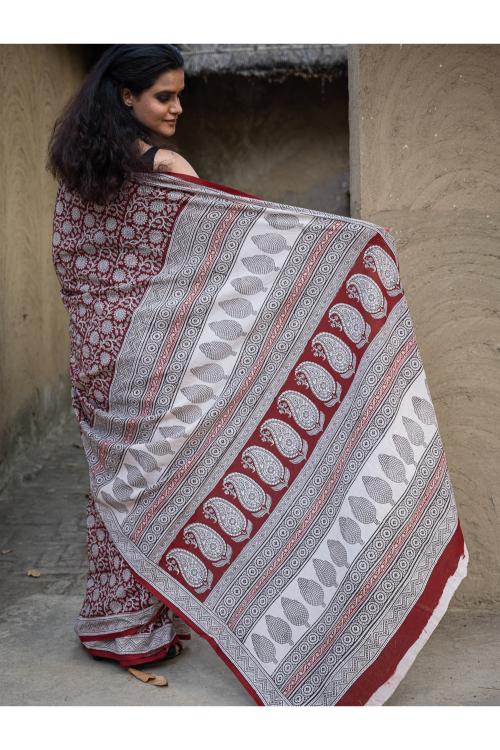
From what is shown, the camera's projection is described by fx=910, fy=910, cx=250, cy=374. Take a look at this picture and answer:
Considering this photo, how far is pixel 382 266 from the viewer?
2.78 meters

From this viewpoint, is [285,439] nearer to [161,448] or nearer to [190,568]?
[161,448]

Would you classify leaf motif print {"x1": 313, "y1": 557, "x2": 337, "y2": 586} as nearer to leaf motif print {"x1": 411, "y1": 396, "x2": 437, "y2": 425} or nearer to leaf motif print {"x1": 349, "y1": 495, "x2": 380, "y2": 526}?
leaf motif print {"x1": 349, "y1": 495, "x2": 380, "y2": 526}

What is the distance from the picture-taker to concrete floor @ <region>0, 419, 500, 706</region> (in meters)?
2.87

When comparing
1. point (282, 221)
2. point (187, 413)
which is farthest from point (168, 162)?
point (187, 413)

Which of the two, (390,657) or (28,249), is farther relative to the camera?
(28,249)

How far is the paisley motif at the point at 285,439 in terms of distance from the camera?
2.80 metres

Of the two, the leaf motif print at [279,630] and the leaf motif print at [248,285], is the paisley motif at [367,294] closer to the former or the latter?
the leaf motif print at [248,285]

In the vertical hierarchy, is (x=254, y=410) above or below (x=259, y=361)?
below

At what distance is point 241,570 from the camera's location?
282 centimetres

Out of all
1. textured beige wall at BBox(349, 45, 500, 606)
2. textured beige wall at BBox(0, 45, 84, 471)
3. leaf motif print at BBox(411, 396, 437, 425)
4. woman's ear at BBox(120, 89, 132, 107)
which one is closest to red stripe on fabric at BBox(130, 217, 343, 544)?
leaf motif print at BBox(411, 396, 437, 425)

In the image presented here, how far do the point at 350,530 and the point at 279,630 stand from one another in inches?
15.1

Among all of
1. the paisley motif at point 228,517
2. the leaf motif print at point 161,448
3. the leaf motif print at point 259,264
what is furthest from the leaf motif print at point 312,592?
the leaf motif print at point 259,264

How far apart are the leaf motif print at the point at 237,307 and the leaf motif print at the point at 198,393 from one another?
0.25 m

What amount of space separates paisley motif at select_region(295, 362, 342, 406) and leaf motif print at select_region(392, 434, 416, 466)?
0.72 ft
